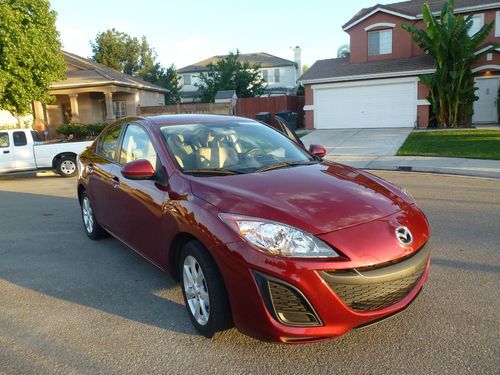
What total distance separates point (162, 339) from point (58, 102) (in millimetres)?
27629

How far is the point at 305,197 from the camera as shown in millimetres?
3115

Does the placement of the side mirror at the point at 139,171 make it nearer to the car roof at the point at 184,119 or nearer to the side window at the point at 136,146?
the side window at the point at 136,146

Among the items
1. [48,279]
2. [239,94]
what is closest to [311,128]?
[239,94]

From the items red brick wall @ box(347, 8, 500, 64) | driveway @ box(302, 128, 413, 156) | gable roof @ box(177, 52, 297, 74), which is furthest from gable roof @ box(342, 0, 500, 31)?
gable roof @ box(177, 52, 297, 74)

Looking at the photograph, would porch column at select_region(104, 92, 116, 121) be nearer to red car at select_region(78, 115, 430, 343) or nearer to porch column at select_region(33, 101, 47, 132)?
porch column at select_region(33, 101, 47, 132)

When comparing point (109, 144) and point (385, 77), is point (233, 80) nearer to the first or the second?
point (385, 77)

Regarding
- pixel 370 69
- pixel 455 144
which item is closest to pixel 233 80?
pixel 370 69

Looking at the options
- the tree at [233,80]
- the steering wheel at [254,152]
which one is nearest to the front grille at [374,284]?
the steering wheel at [254,152]

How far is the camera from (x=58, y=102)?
90.1ft

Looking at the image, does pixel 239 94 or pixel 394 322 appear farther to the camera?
pixel 239 94

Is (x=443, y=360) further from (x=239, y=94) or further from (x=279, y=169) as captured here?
(x=239, y=94)

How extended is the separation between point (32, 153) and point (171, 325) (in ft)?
38.6

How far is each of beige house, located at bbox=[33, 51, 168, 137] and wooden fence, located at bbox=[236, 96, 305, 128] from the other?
7035 mm

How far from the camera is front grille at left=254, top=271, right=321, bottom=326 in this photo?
264cm
